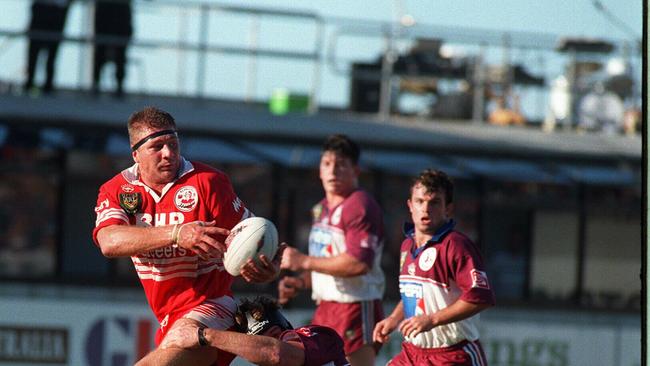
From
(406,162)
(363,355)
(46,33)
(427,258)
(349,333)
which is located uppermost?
(46,33)

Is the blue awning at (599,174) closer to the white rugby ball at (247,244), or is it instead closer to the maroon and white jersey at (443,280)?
the maroon and white jersey at (443,280)

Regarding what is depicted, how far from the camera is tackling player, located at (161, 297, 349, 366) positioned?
598 centimetres

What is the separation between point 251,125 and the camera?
1564 centimetres

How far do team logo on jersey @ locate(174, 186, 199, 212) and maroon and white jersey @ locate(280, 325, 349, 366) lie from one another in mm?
765

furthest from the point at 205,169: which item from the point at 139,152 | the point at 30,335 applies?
the point at 30,335

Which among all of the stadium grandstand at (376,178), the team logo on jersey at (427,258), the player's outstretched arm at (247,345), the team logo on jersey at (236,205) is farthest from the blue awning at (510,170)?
the player's outstretched arm at (247,345)

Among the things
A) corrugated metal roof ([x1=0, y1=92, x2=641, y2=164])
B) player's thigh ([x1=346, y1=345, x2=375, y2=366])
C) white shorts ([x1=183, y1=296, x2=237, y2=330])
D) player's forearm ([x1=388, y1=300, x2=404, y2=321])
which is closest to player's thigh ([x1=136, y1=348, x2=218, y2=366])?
white shorts ([x1=183, y1=296, x2=237, y2=330])

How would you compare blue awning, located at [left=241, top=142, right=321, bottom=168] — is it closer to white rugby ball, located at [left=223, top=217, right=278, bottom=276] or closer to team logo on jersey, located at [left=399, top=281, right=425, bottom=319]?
team logo on jersey, located at [left=399, top=281, right=425, bottom=319]

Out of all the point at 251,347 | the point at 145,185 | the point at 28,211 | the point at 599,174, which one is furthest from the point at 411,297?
the point at 599,174

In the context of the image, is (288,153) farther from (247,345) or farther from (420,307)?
(247,345)

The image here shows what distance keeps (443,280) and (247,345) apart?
61.3 inches

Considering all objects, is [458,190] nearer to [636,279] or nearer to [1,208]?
[636,279]

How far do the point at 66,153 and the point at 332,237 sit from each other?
6.43m

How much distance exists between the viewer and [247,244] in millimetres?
5883
